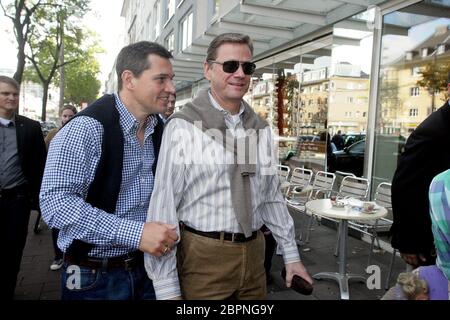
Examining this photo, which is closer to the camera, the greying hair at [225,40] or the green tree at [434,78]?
the greying hair at [225,40]

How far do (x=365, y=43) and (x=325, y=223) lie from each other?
10.9 feet

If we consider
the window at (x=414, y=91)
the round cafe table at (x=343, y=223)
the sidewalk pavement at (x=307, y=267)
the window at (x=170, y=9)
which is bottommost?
the sidewalk pavement at (x=307, y=267)

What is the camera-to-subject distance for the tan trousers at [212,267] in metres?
1.66

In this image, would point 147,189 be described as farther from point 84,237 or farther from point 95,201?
point 84,237

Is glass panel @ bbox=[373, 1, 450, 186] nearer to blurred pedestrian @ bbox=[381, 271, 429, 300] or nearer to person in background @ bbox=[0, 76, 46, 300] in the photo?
blurred pedestrian @ bbox=[381, 271, 429, 300]

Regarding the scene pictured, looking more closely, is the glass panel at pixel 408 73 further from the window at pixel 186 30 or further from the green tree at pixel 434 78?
the window at pixel 186 30

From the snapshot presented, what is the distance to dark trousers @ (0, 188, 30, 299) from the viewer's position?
3277 mm

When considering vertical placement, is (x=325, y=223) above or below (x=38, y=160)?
below

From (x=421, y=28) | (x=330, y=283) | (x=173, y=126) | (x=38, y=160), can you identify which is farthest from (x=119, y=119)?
(x=421, y=28)

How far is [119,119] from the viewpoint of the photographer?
165cm

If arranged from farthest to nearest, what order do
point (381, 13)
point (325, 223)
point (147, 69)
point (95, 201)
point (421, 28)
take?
point (325, 223) → point (381, 13) → point (421, 28) → point (147, 69) → point (95, 201)

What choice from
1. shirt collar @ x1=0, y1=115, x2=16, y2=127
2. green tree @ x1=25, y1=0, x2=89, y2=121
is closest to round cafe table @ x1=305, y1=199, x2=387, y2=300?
shirt collar @ x1=0, y1=115, x2=16, y2=127

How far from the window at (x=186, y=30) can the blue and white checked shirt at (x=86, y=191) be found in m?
16.4

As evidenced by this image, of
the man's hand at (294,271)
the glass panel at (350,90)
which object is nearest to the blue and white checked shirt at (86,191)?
the man's hand at (294,271)
